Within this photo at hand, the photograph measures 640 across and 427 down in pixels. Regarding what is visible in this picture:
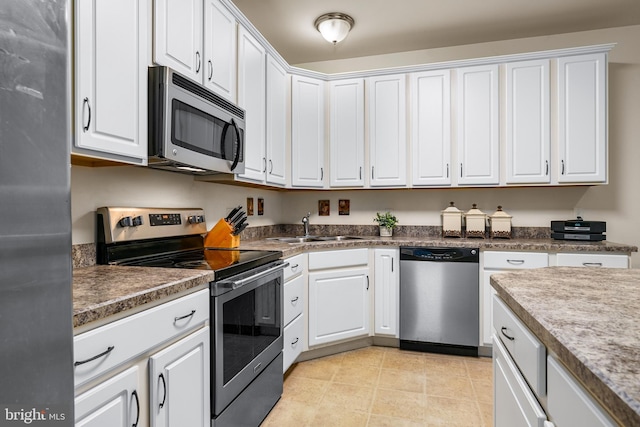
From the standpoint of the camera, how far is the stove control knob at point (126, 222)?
168 cm

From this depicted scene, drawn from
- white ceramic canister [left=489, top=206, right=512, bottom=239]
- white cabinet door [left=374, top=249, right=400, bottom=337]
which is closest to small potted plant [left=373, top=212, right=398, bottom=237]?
white cabinet door [left=374, top=249, right=400, bottom=337]

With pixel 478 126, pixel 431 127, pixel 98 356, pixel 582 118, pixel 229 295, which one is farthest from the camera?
pixel 431 127

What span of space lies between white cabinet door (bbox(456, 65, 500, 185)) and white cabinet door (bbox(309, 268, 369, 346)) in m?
1.24

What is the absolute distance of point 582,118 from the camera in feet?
9.00

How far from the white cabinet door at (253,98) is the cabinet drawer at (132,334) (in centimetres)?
121

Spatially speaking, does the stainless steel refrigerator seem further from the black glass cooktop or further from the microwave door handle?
the microwave door handle

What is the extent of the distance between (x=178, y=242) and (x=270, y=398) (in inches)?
40.4

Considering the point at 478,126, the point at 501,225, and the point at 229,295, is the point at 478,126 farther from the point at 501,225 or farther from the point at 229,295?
the point at 229,295

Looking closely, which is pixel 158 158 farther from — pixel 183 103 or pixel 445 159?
pixel 445 159

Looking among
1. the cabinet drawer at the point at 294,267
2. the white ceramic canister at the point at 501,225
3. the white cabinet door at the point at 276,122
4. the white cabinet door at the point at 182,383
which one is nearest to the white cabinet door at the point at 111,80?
the white cabinet door at the point at 182,383

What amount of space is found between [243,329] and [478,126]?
2.46 m

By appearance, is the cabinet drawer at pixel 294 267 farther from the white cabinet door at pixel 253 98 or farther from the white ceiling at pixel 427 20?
the white ceiling at pixel 427 20

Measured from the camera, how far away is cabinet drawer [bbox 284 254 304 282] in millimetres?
2307

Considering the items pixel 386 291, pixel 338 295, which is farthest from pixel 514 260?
pixel 338 295
